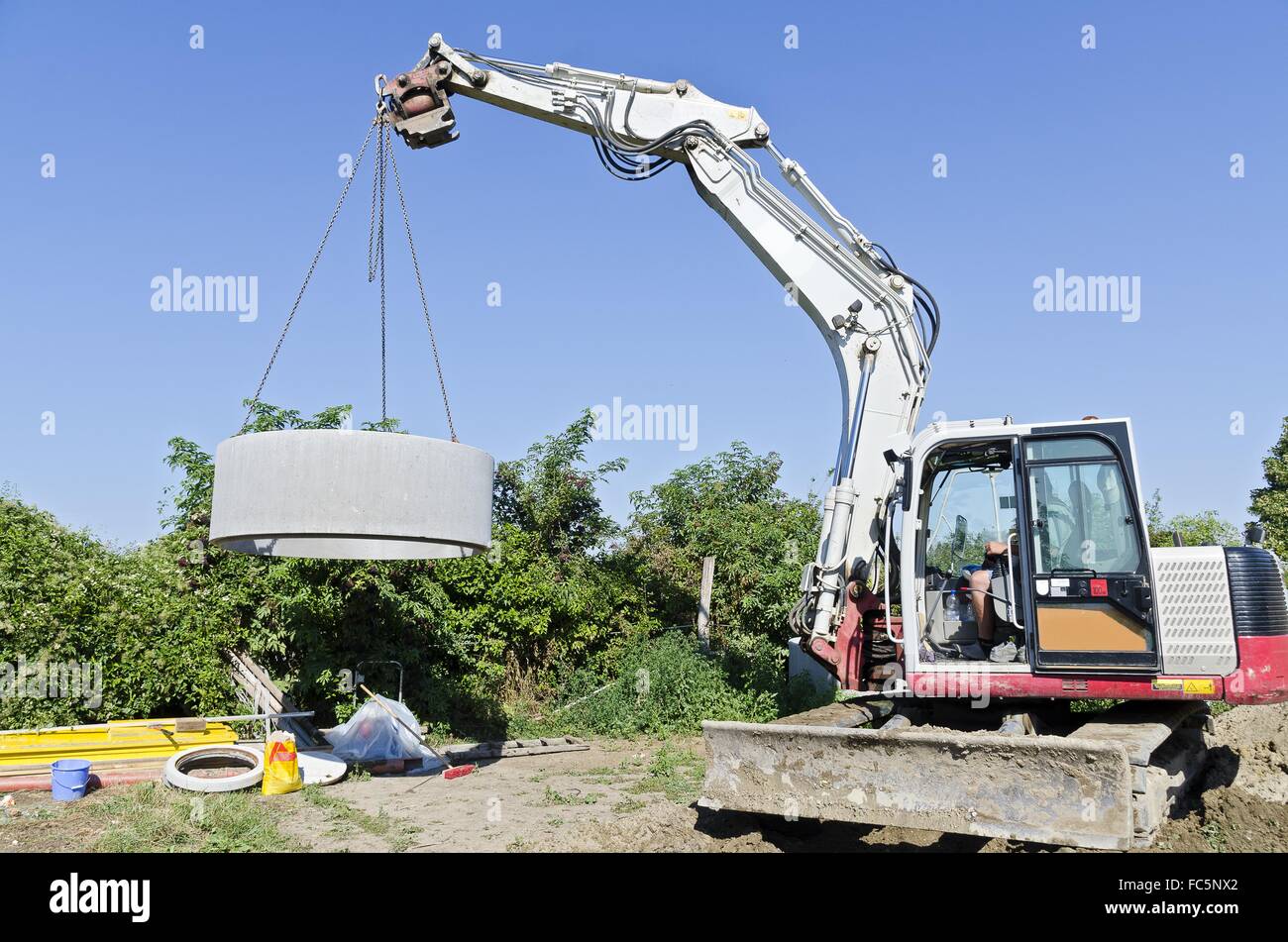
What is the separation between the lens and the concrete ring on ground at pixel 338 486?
19.8ft

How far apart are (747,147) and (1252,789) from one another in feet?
20.0

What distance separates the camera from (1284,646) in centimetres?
553

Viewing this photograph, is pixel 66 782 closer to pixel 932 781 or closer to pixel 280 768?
pixel 280 768

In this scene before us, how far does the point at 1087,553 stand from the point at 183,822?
6.09 m

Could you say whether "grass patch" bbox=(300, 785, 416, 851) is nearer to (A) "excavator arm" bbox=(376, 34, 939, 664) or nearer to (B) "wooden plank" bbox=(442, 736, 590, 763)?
Result: (B) "wooden plank" bbox=(442, 736, 590, 763)

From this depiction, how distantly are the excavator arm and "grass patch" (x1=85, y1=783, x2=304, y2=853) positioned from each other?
4.02 m

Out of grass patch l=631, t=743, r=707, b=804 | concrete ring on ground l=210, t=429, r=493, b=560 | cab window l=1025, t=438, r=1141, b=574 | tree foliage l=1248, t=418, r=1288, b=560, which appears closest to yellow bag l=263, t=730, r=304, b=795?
concrete ring on ground l=210, t=429, r=493, b=560

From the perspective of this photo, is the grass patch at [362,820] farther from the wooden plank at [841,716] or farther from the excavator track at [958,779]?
the wooden plank at [841,716]

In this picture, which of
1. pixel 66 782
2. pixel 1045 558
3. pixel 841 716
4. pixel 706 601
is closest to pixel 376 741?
pixel 66 782

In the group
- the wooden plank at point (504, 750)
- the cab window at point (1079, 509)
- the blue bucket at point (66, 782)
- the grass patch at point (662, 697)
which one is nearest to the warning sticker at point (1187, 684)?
the cab window at point (1079, 509)

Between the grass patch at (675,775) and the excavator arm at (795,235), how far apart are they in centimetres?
176
